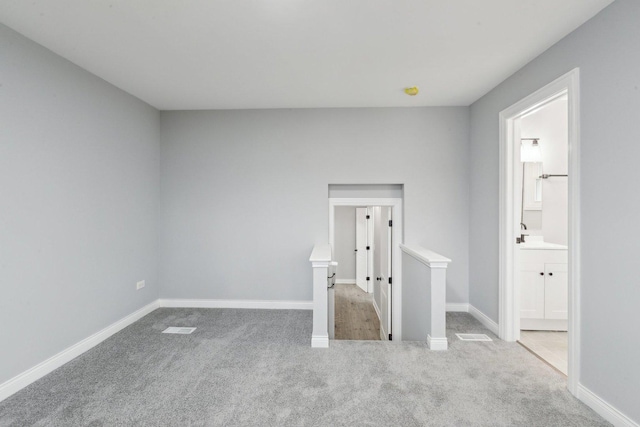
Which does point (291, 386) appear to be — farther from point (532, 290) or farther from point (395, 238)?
point (532, 290)

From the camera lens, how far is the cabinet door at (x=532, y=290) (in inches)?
135

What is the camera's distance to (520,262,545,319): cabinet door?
3.43 m

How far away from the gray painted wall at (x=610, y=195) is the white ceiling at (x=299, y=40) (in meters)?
0.21

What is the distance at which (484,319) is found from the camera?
11.5ft

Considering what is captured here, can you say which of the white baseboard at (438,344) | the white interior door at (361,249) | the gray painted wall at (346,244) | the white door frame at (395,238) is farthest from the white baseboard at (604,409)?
the gray painted wall at (346,244)

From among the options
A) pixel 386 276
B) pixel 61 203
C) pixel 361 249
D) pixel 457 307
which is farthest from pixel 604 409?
pixel 361 249

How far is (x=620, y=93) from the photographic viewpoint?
6.12ft

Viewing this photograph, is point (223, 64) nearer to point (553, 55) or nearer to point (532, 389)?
point (553, 55)

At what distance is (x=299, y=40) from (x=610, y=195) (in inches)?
→ 92.1

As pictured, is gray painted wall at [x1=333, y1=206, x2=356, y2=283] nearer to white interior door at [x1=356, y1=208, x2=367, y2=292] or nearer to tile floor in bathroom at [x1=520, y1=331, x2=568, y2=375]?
white interior door at [x1=356, y1=208, x2=367, y2=292]

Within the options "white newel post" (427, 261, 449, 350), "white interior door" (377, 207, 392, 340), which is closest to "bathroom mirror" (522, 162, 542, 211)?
"white interior door" (377, 207, 392, 340)

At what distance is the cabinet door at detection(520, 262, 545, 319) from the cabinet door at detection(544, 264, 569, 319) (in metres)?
0.05

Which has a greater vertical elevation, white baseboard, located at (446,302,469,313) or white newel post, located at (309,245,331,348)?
white newel post, located at (309,245,331,348)

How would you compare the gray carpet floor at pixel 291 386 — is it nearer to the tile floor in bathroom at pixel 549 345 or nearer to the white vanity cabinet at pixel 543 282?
the tile floor in bathroom at pixel 549 345
